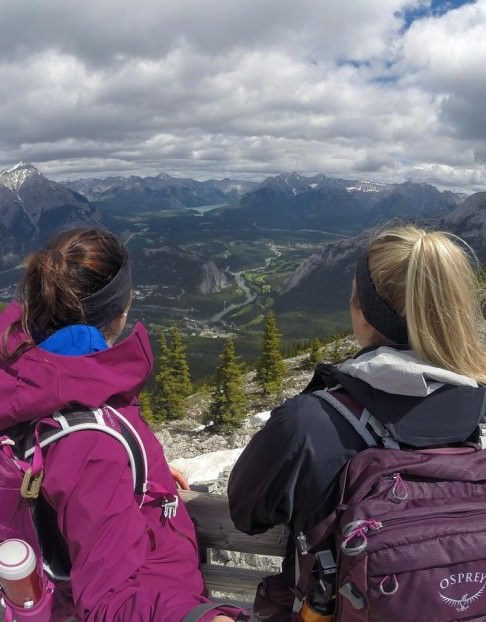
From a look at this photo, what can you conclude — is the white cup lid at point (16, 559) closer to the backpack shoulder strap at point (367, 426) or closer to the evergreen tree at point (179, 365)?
the backpack shoulder strap at point (367, 426)

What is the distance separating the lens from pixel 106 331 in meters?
2.72

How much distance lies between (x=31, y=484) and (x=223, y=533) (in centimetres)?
152

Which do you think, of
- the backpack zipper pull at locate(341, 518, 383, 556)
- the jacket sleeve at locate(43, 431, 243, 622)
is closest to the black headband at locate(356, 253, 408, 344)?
the backpack zipper pull at locate(341, 518, 383, 556)

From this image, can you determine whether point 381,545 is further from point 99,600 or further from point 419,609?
point 99,600

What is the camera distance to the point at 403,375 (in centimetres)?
221

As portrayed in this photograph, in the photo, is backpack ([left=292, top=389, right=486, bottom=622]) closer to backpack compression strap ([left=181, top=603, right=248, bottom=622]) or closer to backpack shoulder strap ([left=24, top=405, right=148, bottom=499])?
backpack compression strap ([left=181, top=603, right=248, bottom=622])

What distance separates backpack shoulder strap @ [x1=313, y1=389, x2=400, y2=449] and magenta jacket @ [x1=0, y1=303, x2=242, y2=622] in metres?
0.99

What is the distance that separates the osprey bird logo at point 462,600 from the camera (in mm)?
2057

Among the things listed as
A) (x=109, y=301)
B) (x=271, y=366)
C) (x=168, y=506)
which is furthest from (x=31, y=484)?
(x=271, y=366)

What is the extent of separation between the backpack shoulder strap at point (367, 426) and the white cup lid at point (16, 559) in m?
1.56

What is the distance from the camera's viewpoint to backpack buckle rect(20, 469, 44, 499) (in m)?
2.05

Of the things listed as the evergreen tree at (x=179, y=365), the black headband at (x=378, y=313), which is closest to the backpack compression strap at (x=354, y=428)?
the black headband at (x=378, y=313)

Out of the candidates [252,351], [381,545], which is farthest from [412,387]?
[252,351]

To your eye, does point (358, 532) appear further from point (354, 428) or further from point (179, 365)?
point (179, 365)
